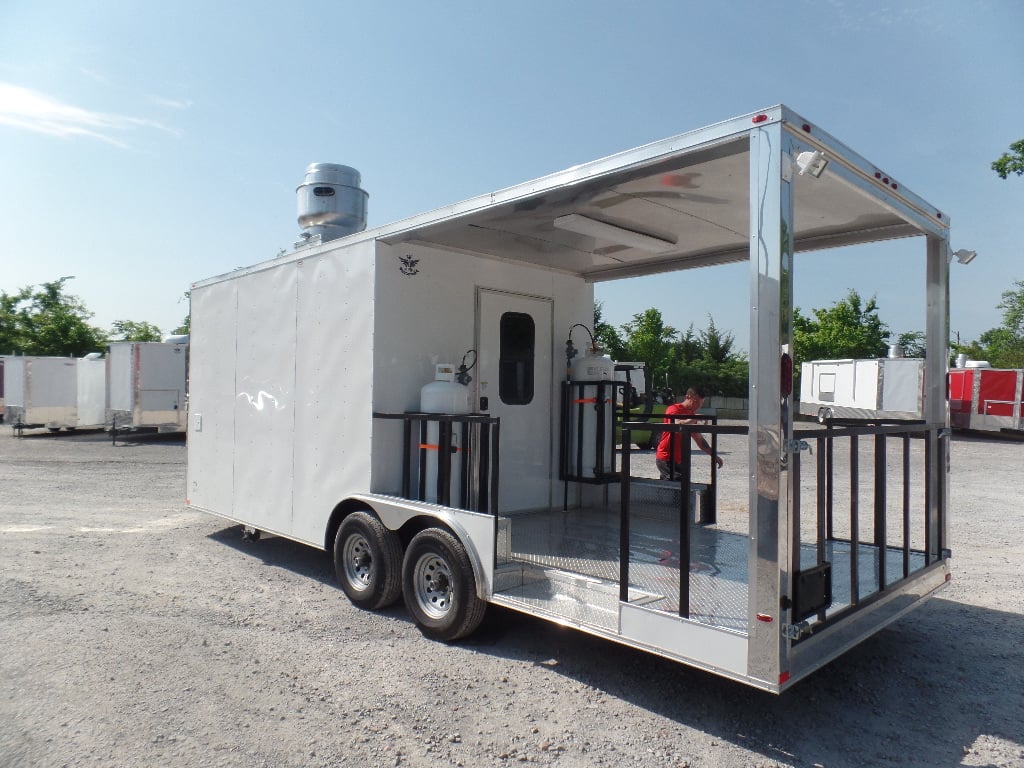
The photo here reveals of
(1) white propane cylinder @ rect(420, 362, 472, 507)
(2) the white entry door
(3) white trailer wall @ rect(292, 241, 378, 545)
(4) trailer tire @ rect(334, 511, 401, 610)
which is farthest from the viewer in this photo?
(2) the white entry door

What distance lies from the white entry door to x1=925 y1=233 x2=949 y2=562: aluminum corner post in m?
3.07

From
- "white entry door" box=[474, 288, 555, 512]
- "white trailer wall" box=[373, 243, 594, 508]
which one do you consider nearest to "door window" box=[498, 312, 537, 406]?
"white entry door" box=[474, 288, 555, 512]

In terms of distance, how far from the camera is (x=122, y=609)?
543cm

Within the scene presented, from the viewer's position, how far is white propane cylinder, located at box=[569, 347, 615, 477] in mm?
6754

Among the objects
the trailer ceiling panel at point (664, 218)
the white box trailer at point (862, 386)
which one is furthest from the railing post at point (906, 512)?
the white box trailer at point (862, 386)

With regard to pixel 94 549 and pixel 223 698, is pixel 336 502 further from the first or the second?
pixel 94 549

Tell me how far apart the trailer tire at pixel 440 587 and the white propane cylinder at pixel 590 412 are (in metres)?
2.21

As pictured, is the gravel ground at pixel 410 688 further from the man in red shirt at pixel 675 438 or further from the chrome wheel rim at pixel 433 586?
the man in red shirt at pixel 675 438

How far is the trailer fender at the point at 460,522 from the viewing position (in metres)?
4.43

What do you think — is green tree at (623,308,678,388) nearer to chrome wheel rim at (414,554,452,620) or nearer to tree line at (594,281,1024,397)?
tree line at (594,281,1024,397)

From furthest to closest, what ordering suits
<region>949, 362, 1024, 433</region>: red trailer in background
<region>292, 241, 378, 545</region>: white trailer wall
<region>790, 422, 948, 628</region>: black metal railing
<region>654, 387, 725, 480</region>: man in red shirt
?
<region>949, 362, 1024, 433</region>: red trailer in background
<region>654, 387, 725, 480</region>: man in red shirt
<region>292, 241, 378, 545</region>: white trailer wall
<region>790, 422, 948, 628</region>: black metal railing

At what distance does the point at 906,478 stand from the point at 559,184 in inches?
107

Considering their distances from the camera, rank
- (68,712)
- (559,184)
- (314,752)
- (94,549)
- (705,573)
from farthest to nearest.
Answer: (94,549), (705,573), (559,184), (68,712), (314,752)

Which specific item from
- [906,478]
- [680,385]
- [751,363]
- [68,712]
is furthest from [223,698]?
[680,385]
